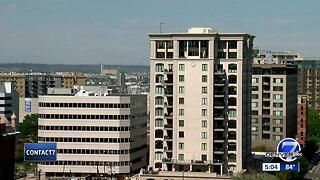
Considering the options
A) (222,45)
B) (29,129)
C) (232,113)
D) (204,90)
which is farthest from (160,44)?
(29,129)

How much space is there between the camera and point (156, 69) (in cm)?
9738

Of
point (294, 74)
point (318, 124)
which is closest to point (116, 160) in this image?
point (294, 74)

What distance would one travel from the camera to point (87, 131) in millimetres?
106688

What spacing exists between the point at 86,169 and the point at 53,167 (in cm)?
454

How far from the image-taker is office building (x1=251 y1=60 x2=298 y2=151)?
5285 inches

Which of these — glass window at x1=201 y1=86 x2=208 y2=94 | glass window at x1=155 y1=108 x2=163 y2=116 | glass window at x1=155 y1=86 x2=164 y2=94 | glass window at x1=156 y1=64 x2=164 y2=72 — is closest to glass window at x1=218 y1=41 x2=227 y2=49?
glass window at x1=201 y1=86 x2=208 y2=94

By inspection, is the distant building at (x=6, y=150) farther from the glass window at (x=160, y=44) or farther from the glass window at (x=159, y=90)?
the glass window at (x=160, y=44)

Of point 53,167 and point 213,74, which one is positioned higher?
point 213,74

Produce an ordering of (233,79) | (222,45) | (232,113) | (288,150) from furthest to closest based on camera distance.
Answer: (232,113)
(222,45)
(233,79)
(288,150)

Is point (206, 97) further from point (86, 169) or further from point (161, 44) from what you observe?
point (86, 169)

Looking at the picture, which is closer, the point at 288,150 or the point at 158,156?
the point at 288,150

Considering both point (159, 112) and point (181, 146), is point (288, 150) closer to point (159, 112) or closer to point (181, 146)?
point (181, 146)

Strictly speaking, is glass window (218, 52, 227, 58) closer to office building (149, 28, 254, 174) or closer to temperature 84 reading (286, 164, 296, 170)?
office building (149, 28, 254, 174)

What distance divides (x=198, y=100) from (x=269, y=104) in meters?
41.8
